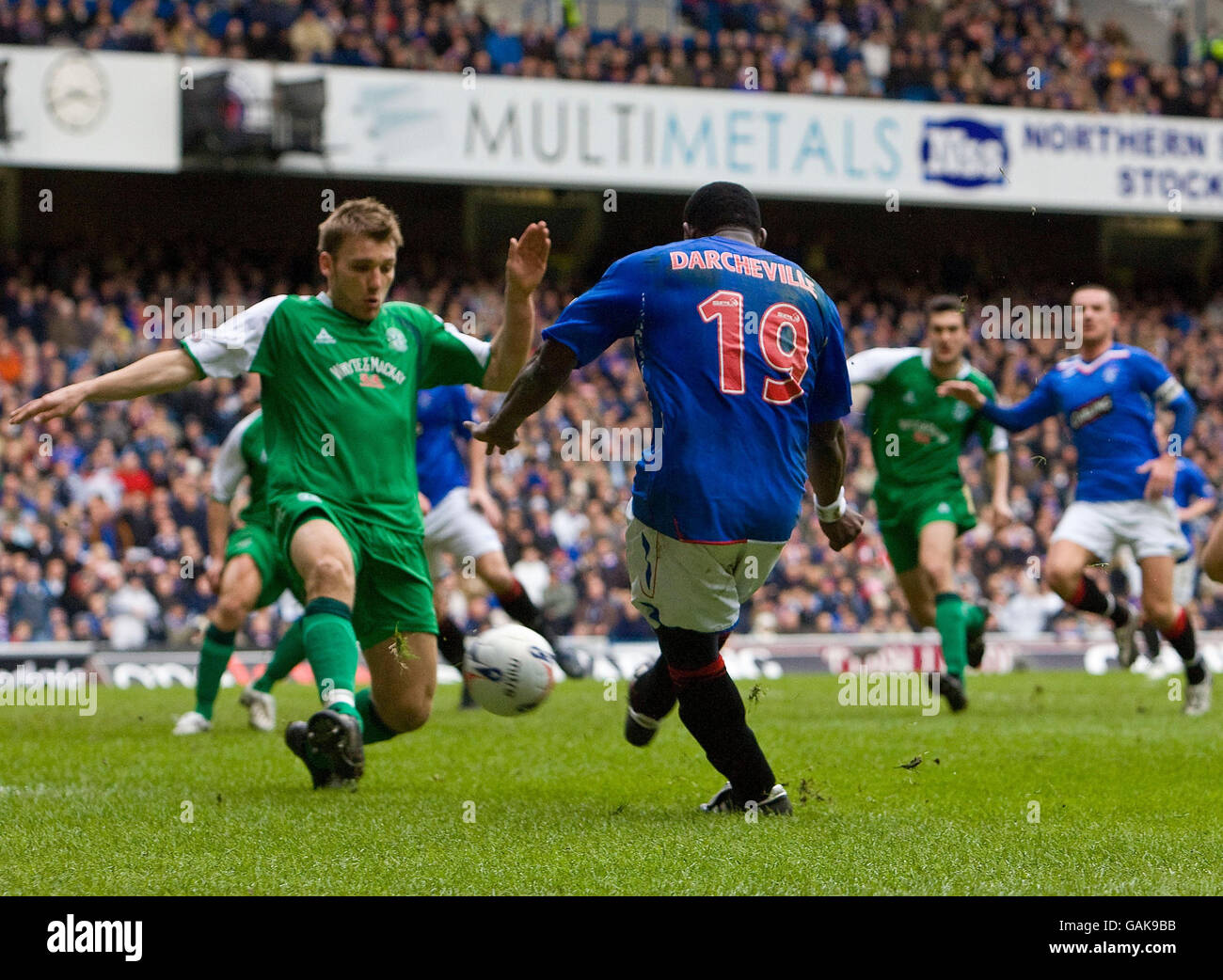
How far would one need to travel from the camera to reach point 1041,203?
988 inches

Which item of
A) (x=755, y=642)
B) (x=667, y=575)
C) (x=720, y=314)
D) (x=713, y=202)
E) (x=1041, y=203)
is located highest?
(x=1041, y=203)

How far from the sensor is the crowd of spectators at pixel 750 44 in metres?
21.8

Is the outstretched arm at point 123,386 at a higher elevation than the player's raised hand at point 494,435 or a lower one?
higher

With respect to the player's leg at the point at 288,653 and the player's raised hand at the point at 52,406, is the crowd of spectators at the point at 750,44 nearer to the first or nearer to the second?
the player's leg at the point at 288,653

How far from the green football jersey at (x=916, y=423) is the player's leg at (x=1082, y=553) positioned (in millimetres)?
799

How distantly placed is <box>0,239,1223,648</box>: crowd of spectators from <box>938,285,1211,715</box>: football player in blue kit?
15.8ft

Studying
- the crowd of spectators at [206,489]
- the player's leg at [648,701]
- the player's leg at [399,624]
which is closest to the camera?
the player's leg at [648,701]

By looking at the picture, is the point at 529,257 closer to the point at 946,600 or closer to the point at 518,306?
the point at 518,306

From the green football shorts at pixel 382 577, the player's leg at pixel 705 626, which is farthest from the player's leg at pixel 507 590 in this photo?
the player's leg at pixel 705 626

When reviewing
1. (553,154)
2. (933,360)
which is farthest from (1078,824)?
(553,154)

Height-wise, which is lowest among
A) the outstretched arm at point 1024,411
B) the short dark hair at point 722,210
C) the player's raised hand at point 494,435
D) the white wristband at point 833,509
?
the white wristband at point 833,509
